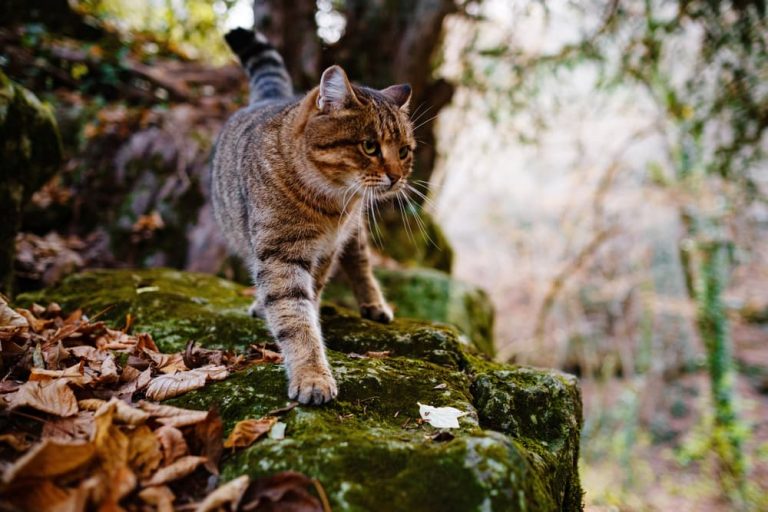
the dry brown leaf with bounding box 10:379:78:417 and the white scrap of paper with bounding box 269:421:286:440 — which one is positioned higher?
the dry brown leaf with bounding box 10:379:78:417

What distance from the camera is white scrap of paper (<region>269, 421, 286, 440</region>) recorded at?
1625 mm

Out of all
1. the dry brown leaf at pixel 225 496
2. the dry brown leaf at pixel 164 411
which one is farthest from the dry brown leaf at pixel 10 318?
the dry brown leaf at pixel 225 496

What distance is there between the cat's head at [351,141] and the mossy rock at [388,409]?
2.90 feet

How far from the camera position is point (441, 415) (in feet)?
6.10

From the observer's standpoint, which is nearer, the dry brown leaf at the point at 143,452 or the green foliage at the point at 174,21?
the dry brown leaf at the point at 143,452

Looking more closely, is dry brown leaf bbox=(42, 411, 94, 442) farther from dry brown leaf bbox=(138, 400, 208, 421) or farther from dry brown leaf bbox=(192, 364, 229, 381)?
dry brown leaf bbox=(192, 364, 229, 381)

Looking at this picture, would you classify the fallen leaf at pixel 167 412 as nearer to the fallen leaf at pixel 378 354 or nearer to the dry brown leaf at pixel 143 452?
the dry brown leaf at pixel 143 452

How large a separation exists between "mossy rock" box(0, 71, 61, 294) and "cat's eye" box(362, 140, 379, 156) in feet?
7.90

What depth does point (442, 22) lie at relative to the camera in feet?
18.8

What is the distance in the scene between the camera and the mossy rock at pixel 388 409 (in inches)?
55.0

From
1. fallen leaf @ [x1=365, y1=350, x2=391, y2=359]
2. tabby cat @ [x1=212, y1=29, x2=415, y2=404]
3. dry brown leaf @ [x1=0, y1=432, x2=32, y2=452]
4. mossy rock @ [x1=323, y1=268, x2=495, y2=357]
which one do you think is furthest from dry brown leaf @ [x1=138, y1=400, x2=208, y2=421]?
mossy rock @ [x1=323, y1=268, x2=495, y2=357]

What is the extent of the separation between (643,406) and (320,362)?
13.9m

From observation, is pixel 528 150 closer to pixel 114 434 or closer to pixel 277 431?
pixel 277 431

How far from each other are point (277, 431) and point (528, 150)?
329 inches
